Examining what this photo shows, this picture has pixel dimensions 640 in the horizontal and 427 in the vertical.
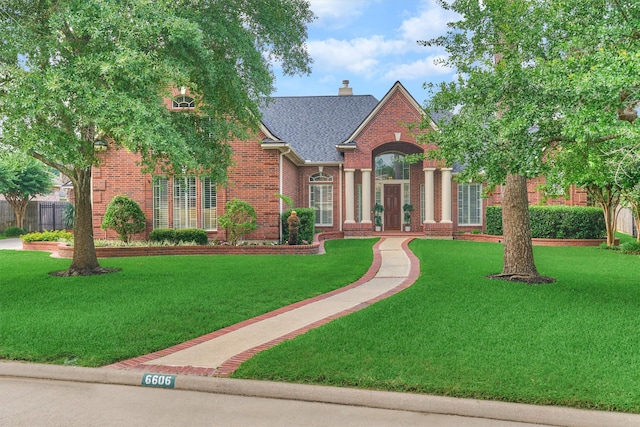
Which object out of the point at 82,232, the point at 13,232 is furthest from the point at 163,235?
the point at 13,232

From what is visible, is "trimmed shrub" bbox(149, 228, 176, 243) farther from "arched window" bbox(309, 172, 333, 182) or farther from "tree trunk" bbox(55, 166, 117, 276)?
"arched window" bbox(309, 172, 333, 182)

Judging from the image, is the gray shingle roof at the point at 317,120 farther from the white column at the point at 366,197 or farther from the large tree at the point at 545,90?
the large tree at the point at 545,90

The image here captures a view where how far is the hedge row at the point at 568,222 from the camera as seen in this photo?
19.0 meters

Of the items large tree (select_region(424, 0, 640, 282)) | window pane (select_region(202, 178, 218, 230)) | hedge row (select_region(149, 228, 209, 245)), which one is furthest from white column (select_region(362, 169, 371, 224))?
large tree (select_region(424, 0, 640, 282))

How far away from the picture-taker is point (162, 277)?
10812mm

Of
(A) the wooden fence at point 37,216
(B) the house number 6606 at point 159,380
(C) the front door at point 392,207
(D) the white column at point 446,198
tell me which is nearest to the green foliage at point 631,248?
(D) the white column at point 446,198

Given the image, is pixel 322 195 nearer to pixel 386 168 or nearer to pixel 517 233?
pixel 386 168

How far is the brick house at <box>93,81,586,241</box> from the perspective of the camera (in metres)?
17.6

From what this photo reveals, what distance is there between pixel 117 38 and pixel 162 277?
5.36 meters

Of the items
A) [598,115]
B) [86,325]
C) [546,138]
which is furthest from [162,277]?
[598,115]

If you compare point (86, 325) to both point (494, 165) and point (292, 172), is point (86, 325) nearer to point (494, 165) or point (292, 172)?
point (494, 165)

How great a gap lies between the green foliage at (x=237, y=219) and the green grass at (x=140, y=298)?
1.95 metres

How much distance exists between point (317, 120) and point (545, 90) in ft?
67.0

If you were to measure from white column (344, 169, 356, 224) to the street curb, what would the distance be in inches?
689
